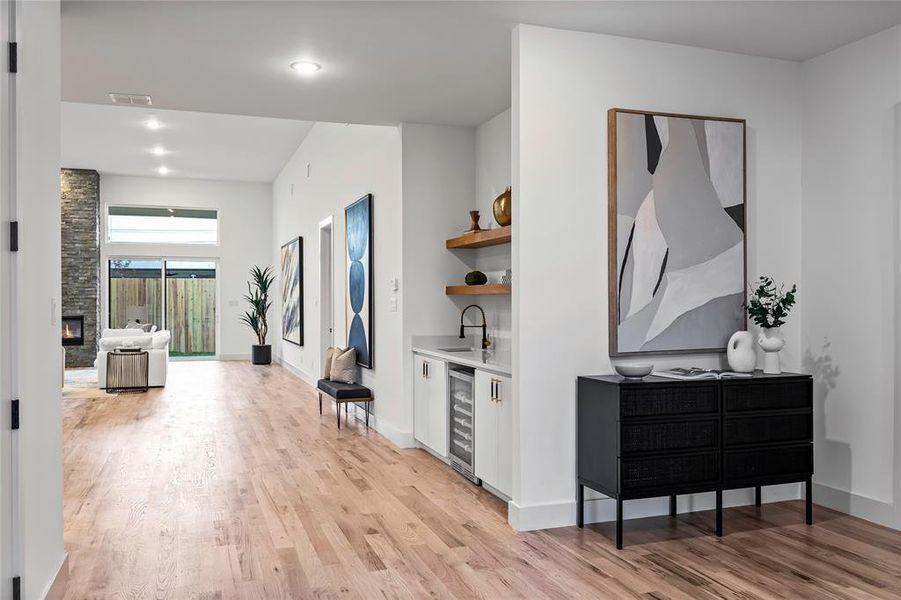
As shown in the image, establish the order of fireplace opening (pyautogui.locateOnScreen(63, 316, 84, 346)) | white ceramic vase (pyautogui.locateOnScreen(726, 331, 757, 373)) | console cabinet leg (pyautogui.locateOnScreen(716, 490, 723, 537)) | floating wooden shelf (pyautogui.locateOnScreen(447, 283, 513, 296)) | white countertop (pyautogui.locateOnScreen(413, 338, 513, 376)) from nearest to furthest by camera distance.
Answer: console cabinet leg (pyautogui.locateOnScreen(716, 490, 723, 537)) < white ceramic vase (pyautogui.locateOnScreen(726, 331, 757, 373)) < white countertop (pyautogui.locateOnScreen(413, 338, 513, 376)) < floating wooden shelf (pyautogui.locateOnScreen(447, 283, 513, 296)) < fireplace opening (pyautogui.locateOnScreen(63, 316, 84, 346))

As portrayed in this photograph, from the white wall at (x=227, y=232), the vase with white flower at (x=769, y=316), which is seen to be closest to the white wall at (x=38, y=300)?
the vase with white flower at (x=769, y=316)

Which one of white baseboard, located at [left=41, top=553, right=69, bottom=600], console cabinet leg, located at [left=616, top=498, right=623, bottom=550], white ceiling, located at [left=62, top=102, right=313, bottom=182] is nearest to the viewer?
white baseboard, located at [left=41, top=553, right=69, bottom=600]

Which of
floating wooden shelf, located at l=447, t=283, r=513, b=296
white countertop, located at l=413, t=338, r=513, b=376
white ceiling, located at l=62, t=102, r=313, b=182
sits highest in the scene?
white ceiling, located at l=62, t=102, r=313, b=182

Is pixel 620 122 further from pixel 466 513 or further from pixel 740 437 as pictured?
pixel 466 513

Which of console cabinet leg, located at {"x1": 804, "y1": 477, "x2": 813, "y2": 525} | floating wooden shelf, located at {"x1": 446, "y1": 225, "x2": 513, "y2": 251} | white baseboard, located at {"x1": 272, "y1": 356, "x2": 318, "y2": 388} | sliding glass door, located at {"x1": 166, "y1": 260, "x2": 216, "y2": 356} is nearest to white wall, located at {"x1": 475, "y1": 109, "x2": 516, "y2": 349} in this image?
floating wooden shelf, located at {"x1": 446, "y1": 225, "x2": 513, "y2": 251}

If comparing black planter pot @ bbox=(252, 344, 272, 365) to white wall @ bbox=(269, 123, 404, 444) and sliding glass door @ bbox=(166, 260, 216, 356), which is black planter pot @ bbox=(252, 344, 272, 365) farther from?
sliding glass door @ bbox=(166, 260, 216, 356)

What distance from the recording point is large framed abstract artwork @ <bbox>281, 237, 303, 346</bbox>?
423 inches

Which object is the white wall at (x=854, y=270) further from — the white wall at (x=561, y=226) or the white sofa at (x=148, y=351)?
the white sofa at (x=148, y=351)

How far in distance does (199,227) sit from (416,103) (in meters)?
9.79

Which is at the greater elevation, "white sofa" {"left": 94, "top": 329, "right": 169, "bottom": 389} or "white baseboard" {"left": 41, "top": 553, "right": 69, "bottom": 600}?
"white sofa" {"left": 94, "top": 329, "right": 169, "bottom": 389}

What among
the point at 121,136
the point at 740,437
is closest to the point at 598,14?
the point at 740,437

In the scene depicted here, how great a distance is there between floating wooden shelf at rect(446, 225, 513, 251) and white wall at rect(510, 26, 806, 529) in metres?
0.84

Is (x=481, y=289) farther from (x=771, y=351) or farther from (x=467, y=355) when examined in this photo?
(x=771, y=351)

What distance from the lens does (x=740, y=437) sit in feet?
12.4
